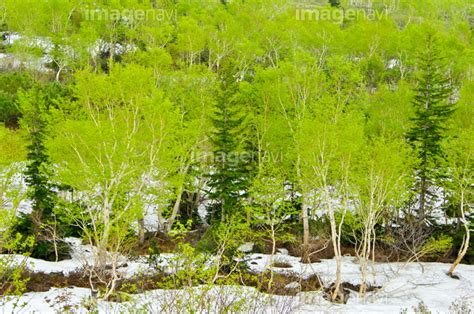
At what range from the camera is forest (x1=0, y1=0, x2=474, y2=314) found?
17875 millimetres

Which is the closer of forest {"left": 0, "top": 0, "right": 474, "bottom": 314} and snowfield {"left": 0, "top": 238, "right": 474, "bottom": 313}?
snowfield {"left": 0, "top": 238, "right": 474, "bottom": 313}

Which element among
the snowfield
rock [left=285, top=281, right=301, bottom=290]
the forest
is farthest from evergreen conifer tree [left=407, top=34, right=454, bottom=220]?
rock [left=285, top=281, right=301, bottom=290]

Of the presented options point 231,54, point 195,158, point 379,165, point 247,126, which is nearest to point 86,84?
point 195,158

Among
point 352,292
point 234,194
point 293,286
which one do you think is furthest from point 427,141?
point 293,286

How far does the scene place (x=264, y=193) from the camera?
808 inches

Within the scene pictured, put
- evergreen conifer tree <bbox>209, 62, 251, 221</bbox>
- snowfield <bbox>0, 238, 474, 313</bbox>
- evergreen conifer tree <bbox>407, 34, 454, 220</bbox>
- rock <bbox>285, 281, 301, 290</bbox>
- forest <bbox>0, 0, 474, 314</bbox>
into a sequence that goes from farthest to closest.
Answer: evergreen conifer tree <bbox>407, 34, 454, 220</bbox> < evergreen conifer tree <bbox>209, 62, 251, 221</bbox> < rock <bbox>285, 281, 301, 290</bbox> < forest <bbox>0, 0, 474, 314</bbox> < snowfield <bbox>0, 238, 474, 313</bbox>

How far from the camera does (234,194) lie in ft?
85.9

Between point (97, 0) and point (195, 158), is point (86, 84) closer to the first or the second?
point (195, 158)

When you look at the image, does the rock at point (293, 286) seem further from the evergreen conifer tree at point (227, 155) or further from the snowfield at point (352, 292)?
the evergreen conifer tree at point (227, 155)

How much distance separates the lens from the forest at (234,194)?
17.9 metres

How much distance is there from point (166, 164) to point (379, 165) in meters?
11.8

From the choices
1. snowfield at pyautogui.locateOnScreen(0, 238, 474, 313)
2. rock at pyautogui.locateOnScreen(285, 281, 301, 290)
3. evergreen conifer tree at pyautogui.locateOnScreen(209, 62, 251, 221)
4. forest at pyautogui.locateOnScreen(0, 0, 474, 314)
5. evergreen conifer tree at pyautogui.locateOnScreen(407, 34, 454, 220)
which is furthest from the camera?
evergreen conifer tree at pyautogui.locateOnScreen(407, 34, 454, 220)

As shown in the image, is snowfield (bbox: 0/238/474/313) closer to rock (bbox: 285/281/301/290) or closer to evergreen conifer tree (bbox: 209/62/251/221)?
rock (bbox: 285/281/301/290)

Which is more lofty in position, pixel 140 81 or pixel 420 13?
pixel 420 13
